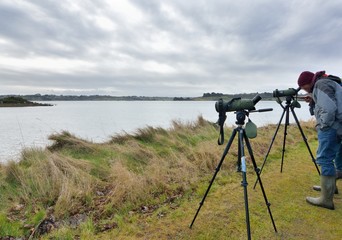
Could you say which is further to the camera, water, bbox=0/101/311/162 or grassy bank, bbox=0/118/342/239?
water, bbox=0/101/311/162

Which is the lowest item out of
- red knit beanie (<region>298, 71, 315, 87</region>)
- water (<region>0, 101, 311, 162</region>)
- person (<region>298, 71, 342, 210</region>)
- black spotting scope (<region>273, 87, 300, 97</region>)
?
water (<region>0, 101, 311, 162</region>)

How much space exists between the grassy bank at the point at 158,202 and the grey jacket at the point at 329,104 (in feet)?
3.72

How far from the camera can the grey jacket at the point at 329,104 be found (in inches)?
114

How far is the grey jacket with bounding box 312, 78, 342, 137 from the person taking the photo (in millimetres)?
2904

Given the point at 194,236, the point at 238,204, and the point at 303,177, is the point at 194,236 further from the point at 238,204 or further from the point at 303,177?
the point at 303,177

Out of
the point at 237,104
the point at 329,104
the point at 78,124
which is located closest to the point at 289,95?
the point at 329,104

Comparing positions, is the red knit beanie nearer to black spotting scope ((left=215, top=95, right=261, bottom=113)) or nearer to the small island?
black spotting scope ((left=215, top=95, right=261, bottom=113))

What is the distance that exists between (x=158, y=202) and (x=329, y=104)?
256 cm

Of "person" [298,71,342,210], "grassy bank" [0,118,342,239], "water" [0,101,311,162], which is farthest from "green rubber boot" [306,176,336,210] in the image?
"water" [0,101,311,162]

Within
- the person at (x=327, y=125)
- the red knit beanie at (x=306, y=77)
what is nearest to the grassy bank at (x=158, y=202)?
the person at (x=327, y=125)

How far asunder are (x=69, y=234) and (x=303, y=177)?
3.87 meters

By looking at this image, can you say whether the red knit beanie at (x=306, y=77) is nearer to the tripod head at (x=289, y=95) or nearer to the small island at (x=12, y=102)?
the tripod head at (x=289, y=95)

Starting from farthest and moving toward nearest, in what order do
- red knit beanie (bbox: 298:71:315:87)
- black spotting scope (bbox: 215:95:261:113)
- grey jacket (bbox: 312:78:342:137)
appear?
red knit beanie (bbox: 298:71:315:87)
grey jacket (bbox: 312:78:342:137)
black spotting scope (bbox: 215:95:261:113)

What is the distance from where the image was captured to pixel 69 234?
8.54ft
